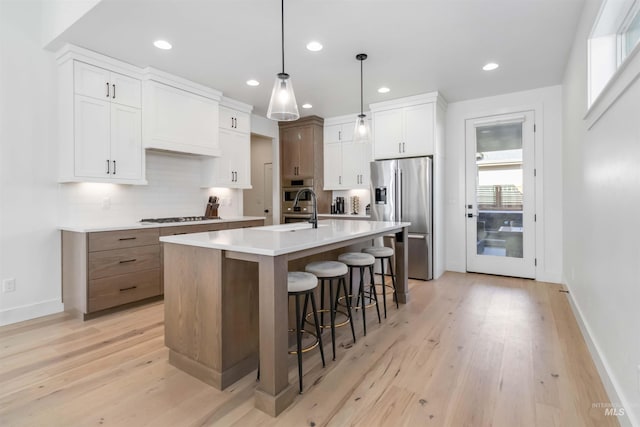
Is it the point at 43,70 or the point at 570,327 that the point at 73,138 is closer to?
the point at 43,70

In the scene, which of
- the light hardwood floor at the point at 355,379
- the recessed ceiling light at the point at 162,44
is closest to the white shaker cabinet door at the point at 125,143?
the recessed ceiling light at the point at 162,44

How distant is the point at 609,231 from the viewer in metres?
1.90

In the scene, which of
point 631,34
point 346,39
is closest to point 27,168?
point 346,39

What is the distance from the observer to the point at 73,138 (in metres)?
3.12

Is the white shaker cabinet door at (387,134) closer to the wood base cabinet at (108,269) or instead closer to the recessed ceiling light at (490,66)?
the recessed ceiling light at (490,66)

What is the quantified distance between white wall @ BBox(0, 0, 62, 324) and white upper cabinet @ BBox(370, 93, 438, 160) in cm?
395

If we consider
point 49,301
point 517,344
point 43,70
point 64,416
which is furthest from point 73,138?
point 517,344

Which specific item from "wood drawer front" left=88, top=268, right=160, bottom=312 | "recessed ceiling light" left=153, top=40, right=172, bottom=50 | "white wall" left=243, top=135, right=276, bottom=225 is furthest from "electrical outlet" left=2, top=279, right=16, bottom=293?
"white wall" left=243, top=135, right=276, bottom=225

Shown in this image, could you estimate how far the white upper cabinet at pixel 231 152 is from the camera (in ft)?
15.0

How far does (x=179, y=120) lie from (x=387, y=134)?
288 centimetres

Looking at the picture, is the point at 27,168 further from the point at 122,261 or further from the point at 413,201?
the point at 413,201

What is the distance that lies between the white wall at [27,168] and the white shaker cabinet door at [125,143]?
1.71 ft

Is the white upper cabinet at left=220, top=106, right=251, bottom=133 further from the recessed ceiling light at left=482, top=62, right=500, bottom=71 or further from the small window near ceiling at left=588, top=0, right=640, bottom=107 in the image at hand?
the small window near ceiling at left=588, top=0, right=640, bottom=107

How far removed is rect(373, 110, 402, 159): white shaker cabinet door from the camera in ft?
15.6
